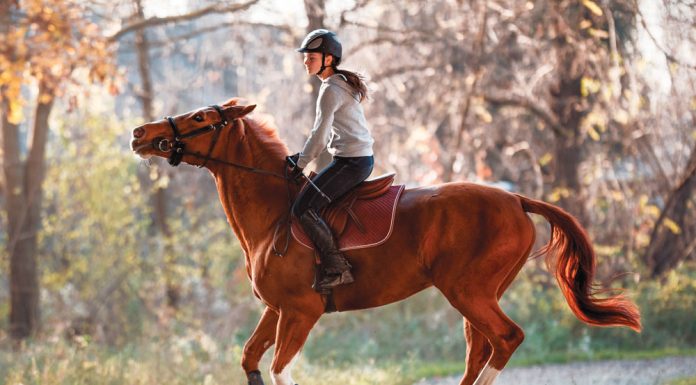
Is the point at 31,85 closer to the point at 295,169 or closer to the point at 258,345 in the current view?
the point at 295,169

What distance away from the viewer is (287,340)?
6250mm

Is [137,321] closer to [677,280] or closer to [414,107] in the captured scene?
[414,107]

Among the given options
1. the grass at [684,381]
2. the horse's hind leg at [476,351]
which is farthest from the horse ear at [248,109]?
the grass at [684,381]

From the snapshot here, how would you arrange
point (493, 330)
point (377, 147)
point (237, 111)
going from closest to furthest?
point (493, 330), point (237, 111), point (377, 147)

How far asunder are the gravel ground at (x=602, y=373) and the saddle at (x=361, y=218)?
3847 millimetres

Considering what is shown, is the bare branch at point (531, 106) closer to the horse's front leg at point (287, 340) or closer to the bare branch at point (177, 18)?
the bare branch at point (177, 18)

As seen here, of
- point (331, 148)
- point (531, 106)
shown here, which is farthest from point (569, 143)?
point (331, 148)

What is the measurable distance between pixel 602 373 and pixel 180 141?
616cm

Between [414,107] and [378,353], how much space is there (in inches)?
228

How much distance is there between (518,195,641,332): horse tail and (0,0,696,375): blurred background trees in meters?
5.23

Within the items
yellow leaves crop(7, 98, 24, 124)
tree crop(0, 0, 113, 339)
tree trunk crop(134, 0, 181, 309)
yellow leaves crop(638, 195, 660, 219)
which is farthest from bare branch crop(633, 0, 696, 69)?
tree trunk crop(134, 0, 181, 309)

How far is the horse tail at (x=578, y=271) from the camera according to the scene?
649 centimetres

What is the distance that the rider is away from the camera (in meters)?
6.29

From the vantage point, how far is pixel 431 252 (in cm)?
638
